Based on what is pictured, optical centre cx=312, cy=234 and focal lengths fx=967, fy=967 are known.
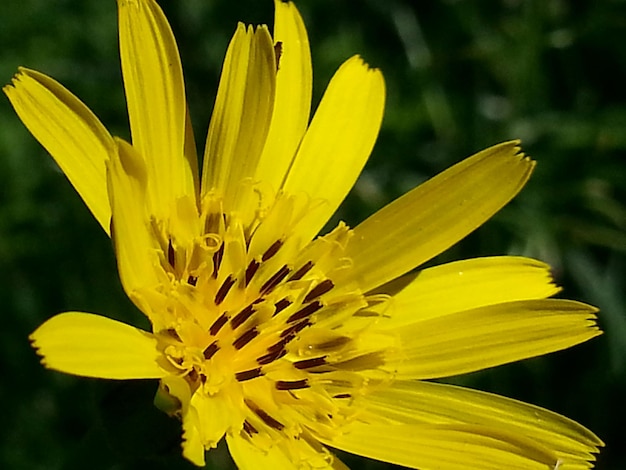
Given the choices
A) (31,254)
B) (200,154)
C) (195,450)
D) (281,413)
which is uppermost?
(200,154)

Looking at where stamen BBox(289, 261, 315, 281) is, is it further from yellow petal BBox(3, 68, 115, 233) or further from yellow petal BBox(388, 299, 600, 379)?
yellow petal BBox(3, 68, 115, 233)

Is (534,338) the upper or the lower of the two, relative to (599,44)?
lower

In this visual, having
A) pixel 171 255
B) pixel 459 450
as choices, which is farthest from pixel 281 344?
pixel 459 450

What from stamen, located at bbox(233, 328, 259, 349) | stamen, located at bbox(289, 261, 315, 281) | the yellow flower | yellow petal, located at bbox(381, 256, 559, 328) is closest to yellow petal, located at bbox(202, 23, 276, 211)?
the yellow flower

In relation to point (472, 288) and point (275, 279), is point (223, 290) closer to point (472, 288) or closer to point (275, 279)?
point (275, 279)

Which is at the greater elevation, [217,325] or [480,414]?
[480,414]

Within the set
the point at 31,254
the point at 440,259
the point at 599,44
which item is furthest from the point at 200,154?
the point at 599,44

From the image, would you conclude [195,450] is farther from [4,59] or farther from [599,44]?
[599,44]
